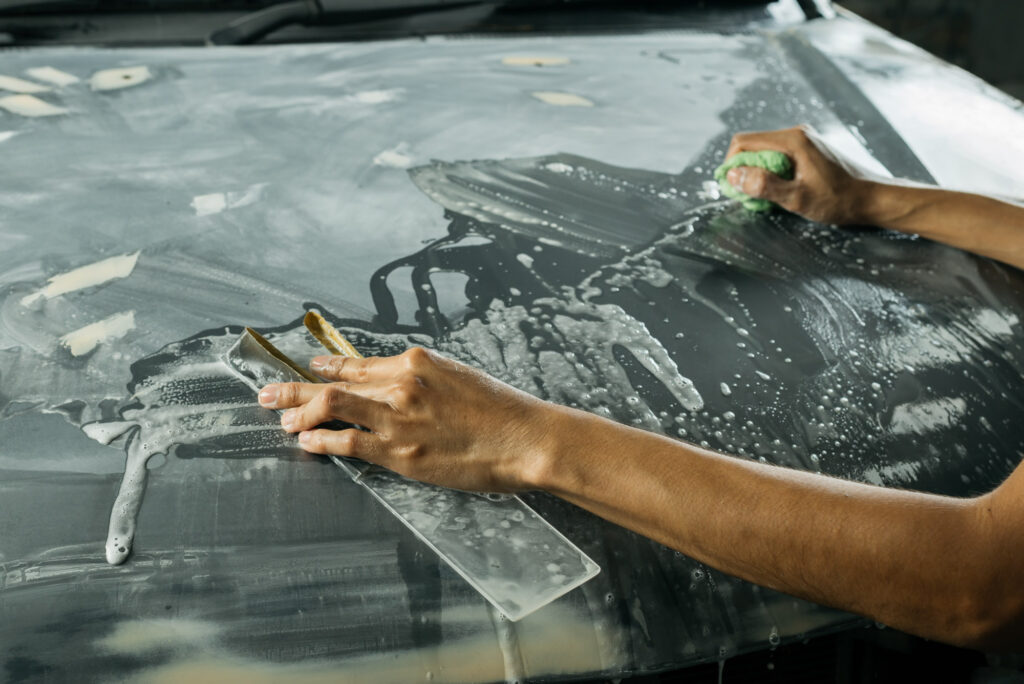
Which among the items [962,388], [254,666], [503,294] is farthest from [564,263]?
[254,666]

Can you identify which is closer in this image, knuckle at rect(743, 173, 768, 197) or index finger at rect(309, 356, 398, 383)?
index finger at rect(309, 356, 398, 383)

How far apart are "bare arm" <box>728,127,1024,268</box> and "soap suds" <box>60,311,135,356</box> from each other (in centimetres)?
89

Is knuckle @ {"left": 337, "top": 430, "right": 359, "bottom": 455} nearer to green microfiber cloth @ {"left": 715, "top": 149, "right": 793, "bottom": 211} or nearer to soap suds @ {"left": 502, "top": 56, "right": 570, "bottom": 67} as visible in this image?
green microfiber cloth @ {"left": 715, "top": 149, "right": 793, "bottom": 211}

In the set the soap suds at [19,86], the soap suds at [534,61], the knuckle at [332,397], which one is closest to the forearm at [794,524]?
the knuckle at [332,397]

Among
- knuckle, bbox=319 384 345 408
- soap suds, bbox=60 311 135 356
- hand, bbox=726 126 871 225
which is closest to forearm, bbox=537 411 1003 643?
knuckle, bbox=319 384 345 408

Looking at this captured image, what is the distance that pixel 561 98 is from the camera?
5.36ft

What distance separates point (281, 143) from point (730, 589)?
1002mm

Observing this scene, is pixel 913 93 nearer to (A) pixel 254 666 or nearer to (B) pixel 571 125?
(B) pixel 571 125

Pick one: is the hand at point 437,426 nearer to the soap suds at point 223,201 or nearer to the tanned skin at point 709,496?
the tanned skin at point 709,496

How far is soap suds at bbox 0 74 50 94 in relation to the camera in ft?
4.97

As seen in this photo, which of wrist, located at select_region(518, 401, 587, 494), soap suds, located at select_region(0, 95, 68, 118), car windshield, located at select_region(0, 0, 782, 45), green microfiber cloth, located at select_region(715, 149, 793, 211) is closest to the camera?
wrist, located at select_region(518, 401, 587, 494)

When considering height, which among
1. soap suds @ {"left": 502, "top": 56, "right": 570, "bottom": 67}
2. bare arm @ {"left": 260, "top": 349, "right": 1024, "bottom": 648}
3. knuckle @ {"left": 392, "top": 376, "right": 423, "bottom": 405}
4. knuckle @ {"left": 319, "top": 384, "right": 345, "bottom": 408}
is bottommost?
bare arm @ {"left": 260, "top": 349, "right": 1024, "bottom": 648}

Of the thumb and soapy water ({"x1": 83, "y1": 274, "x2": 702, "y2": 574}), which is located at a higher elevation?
the thumb

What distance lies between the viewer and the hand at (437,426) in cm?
83
